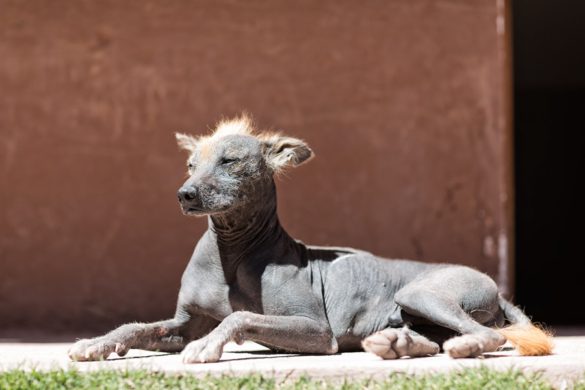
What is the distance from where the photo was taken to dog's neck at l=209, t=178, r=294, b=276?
532cm

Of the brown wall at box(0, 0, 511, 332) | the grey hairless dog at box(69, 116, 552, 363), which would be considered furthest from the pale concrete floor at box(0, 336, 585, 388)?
the brown wall at box(0, 0, 511, 332)

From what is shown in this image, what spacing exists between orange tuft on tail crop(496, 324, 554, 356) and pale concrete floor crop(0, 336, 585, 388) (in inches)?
2.4

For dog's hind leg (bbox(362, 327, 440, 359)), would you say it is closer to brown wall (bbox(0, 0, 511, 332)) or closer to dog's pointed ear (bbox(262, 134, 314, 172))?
dog's pointed ear (bbox(262, 134, 314, 172))

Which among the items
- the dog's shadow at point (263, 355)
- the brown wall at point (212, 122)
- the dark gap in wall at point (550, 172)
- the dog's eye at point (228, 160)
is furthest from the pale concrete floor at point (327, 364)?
the dark gap in wall at point (550, 172)

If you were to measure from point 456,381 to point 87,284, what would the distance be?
458cm

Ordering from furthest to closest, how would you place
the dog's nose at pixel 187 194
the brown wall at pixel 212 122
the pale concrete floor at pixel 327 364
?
the brown wall at pixel 212 122 < the dog's nose at pixel 187 194 < the pale concrete floor at pixel 327 364

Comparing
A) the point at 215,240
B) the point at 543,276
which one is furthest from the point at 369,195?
the point at 543,276

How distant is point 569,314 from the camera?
34.9 ft

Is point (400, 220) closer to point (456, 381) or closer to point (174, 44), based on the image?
point (174, 44)

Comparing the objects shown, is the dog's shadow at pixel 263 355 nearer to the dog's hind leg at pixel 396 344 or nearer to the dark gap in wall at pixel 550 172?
the dog's hind leg at pixel 396 344

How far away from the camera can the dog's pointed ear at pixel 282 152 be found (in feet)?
17.8

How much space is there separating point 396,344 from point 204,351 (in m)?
0.96

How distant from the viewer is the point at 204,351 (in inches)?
184

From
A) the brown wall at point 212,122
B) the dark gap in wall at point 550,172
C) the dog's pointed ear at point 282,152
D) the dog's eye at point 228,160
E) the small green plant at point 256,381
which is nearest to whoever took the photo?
the small green plant at point 256,381
